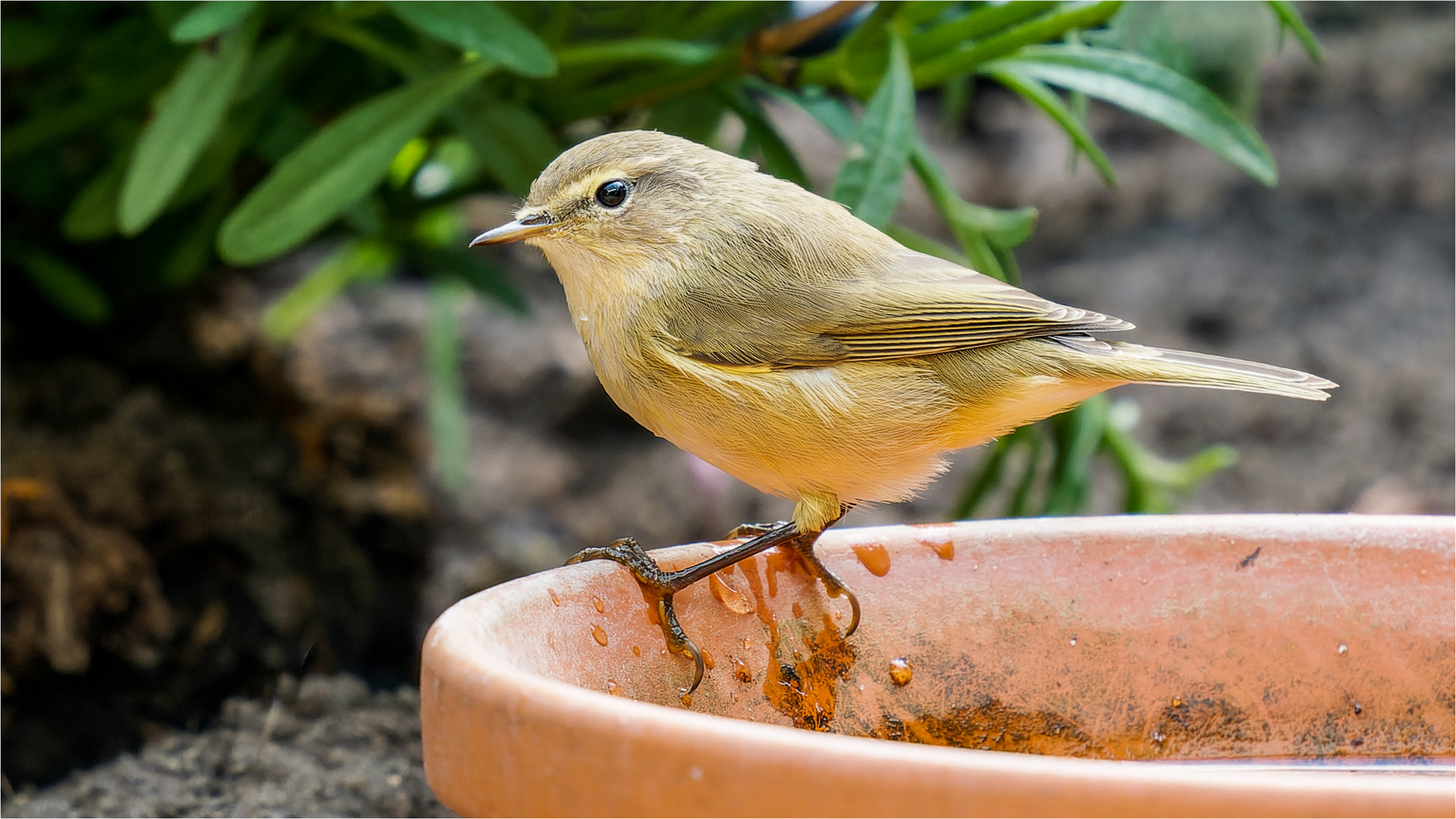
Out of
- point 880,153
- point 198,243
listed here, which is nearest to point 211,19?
point 198,243

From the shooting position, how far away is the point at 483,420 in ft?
14.7

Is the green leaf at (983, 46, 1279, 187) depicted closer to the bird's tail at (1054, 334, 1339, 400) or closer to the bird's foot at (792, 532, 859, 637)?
the bird's tail at (1054, 334, 1339, 400)

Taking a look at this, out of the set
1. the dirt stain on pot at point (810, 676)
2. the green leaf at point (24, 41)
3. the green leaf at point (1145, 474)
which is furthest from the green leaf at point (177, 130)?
the green leaf at point (1145, 474)

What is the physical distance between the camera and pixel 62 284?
309cm

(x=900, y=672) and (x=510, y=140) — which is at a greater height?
(x=510, y=140)

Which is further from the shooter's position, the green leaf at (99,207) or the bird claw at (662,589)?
the green leaf at (99,207)

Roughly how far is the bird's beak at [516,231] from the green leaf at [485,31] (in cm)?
34

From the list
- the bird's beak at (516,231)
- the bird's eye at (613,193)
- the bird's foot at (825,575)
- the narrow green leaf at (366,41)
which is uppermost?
the narrow green leaf at (366,41)

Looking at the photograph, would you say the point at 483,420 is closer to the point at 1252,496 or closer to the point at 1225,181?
the point at 1252,496

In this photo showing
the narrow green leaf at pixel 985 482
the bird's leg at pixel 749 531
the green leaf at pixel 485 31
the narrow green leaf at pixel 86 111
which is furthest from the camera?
the narrow green leaf at pixel 985 482

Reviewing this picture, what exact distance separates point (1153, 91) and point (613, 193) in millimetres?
1255

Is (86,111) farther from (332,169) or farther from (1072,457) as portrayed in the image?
(1072,457)

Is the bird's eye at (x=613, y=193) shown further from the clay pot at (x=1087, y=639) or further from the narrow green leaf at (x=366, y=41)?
the narrow green leaf at (x=366, y=41)

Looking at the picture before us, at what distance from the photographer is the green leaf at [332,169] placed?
7.82 ft
